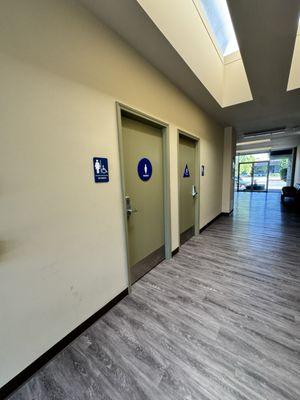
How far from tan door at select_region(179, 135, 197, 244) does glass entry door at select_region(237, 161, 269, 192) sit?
9305 mm

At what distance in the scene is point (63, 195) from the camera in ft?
4.28

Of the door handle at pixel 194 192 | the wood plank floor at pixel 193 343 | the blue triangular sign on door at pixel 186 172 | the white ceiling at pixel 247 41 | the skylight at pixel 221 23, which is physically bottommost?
the wood plank floor at pixel 193 343

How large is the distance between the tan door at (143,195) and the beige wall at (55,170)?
1.00 feet

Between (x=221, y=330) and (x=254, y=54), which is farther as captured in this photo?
(x=254, y=54)

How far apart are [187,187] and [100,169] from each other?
2.14m

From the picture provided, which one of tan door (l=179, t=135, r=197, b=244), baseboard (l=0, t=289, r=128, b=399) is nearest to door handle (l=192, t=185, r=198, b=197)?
tan door (l=179, t=135, r=197, b=244)

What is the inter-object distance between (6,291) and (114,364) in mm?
957

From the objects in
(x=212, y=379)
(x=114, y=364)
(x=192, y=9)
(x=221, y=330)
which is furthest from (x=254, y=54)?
(x=114, y=364)

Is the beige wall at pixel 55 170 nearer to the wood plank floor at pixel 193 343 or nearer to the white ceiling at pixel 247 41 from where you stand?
the white ceiling at pixel 247 41

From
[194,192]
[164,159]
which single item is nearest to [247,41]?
[164,159]

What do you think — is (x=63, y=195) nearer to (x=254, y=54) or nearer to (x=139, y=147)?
(x=139, y=147)

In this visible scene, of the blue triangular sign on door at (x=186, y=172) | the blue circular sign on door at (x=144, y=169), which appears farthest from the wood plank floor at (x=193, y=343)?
the blue triangular sign on door at (x=186, y=172)

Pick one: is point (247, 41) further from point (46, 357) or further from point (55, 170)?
point (46, 357)

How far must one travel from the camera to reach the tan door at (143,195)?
6.64 ft
